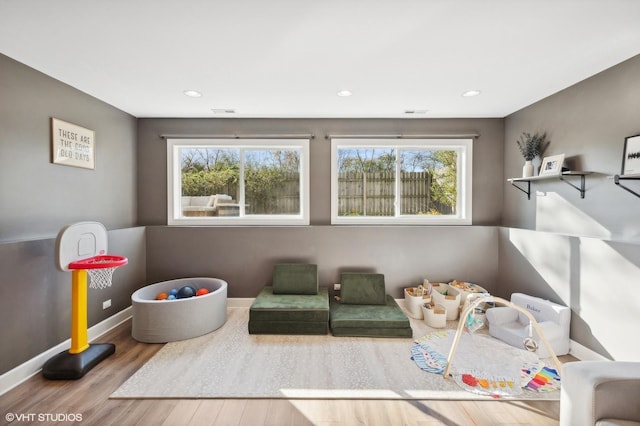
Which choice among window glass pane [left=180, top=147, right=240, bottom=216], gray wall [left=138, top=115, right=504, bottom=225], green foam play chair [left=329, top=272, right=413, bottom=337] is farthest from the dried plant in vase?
window glass pane [left=180, top=147, right=240, bottom=216]

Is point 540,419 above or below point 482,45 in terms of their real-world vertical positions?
below

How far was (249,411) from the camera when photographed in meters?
1.87

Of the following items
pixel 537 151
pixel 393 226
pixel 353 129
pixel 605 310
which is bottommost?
pixel 605 310

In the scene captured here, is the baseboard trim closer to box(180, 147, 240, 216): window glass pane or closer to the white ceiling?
box(180, 147, 240, 216): window glass pane

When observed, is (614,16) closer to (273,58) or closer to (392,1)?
(392,1)

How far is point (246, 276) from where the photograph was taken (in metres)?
3.69

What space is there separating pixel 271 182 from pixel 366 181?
1358mm

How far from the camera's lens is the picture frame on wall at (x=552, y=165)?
108 inches

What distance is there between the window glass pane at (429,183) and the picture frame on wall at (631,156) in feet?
5.70

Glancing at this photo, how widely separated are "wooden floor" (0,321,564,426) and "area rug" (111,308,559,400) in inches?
2.4

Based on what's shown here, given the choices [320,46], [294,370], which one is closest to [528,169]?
[320,46]

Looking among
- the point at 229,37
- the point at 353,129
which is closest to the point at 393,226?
the point at 353,129

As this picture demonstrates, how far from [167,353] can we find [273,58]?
2.85m

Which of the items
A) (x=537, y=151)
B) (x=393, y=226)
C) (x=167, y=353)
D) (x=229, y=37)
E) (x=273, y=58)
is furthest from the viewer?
(x=393, y=226)
